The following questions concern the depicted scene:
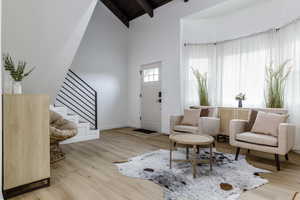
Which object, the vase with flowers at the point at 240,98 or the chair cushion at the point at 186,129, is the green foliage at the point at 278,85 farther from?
the chair cushion at the point at 186,129

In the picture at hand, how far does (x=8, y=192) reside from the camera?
1914mm

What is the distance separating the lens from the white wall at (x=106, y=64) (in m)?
5.31

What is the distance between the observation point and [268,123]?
113 inches

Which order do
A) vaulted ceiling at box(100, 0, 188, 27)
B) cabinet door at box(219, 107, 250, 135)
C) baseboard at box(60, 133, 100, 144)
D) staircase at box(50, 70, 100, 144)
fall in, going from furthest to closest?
vaulted ceiling at box(100, 0, 188, 27) → staircase at box(50, 70, 100, 144) → baseboard at box(60, 133, 100, 144) → cabinet door at box(219, 107, 250, 135)

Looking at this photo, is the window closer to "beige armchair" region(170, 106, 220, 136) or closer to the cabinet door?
"beige armchair" region(170, 106, 220, 136)

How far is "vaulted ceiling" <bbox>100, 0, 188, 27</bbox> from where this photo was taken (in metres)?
5.09

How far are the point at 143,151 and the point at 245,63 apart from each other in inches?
118

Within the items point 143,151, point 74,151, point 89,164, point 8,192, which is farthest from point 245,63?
point 8,192

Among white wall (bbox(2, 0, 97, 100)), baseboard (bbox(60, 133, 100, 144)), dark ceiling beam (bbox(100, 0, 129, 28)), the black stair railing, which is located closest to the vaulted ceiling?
dark ceiling beam (bbox(100, 0, 129, 28))

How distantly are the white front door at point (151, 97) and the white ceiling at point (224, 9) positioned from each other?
5.22 ft

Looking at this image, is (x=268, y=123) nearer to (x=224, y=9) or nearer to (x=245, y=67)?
(x=245, y=67)

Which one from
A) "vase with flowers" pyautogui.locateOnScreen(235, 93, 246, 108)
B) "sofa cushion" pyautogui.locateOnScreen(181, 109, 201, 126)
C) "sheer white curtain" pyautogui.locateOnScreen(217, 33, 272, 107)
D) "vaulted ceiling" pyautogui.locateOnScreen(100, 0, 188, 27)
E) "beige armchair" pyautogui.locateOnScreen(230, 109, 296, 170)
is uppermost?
"vaulted ceiling" pyautogui.locateOnScreen(100, 0, 188, 27)

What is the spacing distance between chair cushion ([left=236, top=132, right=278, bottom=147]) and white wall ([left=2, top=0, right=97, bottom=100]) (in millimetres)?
3358

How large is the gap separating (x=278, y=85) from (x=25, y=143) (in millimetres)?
4226
